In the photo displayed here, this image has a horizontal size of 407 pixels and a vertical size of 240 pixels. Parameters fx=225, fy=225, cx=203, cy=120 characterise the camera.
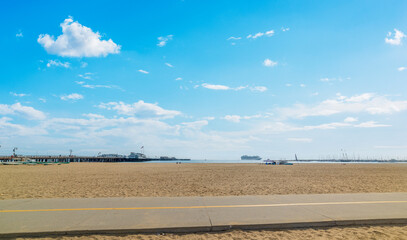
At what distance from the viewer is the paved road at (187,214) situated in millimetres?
5523

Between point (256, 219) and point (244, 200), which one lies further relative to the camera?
point (244, 200)

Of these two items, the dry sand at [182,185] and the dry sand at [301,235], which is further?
the dry sand at [182,185]

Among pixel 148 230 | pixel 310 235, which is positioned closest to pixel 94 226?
pixel 148 230

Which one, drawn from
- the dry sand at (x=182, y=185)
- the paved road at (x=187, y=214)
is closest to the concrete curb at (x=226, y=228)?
the paved road at (x=187, y=214)

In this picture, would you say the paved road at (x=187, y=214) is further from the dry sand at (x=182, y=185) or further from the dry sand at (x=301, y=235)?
the dry sand at (x=182, y=185)

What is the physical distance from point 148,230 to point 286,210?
4166 millimetres

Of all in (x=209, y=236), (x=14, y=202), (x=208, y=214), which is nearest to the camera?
(x=209, y=236)

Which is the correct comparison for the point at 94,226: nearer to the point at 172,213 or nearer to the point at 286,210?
the point at 172,213

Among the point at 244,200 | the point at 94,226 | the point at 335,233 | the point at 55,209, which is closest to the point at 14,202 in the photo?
the point at 55,209

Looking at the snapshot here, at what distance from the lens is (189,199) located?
833cm

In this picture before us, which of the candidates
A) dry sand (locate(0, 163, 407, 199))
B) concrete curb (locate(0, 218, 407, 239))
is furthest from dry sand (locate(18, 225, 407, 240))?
dry sand (locate(0, 163, 407, 199))

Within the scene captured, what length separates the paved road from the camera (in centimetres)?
552

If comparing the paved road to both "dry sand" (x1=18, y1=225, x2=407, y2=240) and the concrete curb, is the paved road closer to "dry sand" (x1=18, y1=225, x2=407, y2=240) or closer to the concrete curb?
the concrete curb

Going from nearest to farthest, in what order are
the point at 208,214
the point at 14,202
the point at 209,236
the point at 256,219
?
the point at 209,236 → the point at 256,219 → the point at 208,214 → the point at 14,202
